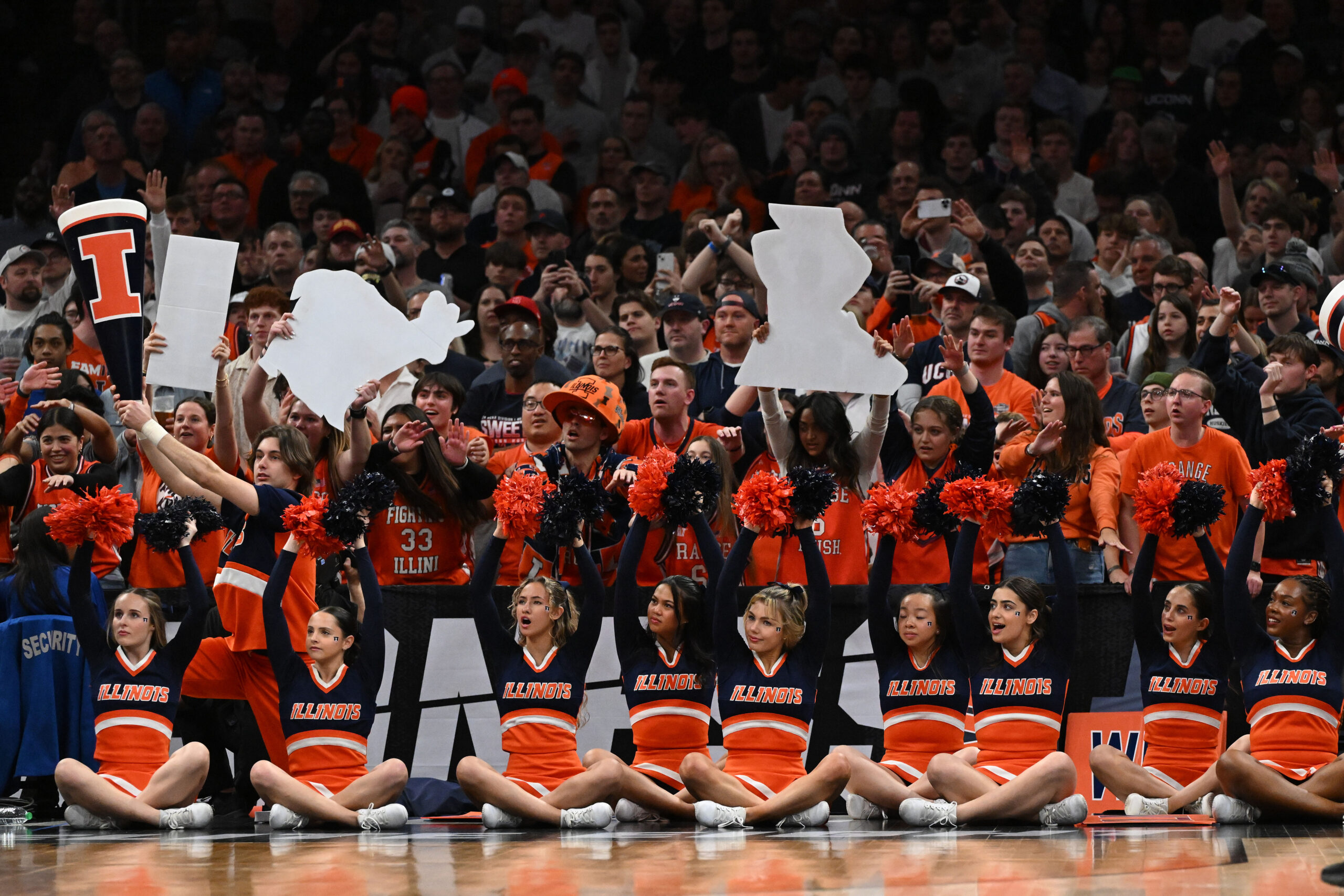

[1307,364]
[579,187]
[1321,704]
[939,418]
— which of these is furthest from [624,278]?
[1321,704]

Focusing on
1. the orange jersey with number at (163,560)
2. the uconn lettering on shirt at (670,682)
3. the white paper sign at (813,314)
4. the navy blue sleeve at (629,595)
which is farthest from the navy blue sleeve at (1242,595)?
the orange jersey with number at (163,560)

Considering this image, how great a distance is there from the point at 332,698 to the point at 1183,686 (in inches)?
165

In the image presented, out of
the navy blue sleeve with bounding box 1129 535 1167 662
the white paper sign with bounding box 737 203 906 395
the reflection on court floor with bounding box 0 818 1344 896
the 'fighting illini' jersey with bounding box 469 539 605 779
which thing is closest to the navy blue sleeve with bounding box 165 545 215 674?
the reflection on court floor with bounding box 0 818 1344 896

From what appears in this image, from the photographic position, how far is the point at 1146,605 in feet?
27.3

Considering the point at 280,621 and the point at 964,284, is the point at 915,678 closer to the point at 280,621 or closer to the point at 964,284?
the point at 964,284

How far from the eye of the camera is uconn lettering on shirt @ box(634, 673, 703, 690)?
27.9 ft

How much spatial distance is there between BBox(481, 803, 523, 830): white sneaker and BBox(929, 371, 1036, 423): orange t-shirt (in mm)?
3277

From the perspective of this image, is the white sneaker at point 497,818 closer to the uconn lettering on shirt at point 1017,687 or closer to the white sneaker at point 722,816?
the white sneaker at point 722,816

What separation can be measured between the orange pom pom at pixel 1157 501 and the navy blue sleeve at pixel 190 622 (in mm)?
4708

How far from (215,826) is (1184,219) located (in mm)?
8373

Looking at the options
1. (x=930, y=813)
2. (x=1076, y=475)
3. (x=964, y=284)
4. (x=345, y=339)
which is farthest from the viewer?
(x=964, y=284)

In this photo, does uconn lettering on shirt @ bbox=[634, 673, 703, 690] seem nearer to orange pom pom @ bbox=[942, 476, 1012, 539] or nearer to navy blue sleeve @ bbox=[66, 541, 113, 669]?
orange pom pom @ bbox=[942, 476, 1012, 539]

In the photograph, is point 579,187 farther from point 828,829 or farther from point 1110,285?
point 828,829

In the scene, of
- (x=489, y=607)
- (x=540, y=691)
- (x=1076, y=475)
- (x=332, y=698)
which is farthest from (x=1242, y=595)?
(x=332, y=698)
